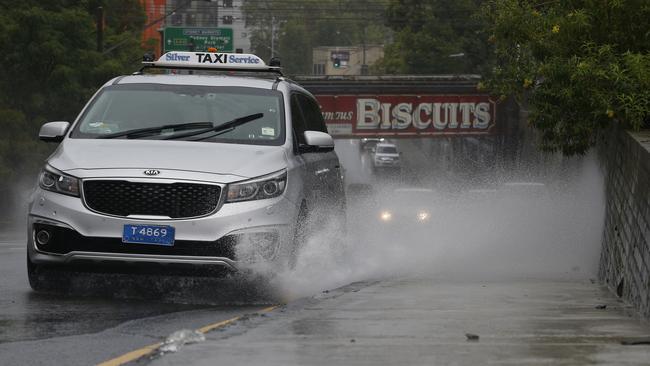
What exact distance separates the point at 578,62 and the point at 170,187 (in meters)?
5.10

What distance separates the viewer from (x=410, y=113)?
6956 cm

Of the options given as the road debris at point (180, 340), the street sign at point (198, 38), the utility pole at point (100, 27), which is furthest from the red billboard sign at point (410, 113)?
the road debris at point (180, 340)

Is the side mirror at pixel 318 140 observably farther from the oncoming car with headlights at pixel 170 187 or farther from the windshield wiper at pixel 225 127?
the windshield wiper at pixel 225 127

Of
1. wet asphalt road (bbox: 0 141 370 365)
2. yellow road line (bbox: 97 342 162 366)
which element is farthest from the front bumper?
yellow road line (bbox: 97 342 162 366)

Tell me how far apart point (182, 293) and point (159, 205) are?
0.98 m

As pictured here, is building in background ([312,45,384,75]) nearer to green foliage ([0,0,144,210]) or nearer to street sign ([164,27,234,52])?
street sign ([164,27,234,52])

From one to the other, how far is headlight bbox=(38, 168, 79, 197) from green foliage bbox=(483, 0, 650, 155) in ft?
16.4

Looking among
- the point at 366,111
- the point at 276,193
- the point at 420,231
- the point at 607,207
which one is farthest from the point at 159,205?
the point at 366,111

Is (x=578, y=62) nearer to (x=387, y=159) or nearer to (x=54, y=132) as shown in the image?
(x=54, y=132)

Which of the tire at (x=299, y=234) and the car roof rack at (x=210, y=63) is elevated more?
the car roof rack at (x=210, y=63)

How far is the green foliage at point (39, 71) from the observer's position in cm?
3881

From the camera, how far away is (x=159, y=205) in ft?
32.7

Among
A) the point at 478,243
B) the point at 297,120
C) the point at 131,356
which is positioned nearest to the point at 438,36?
the point at 478,243

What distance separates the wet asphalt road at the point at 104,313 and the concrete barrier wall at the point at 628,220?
277 cm
